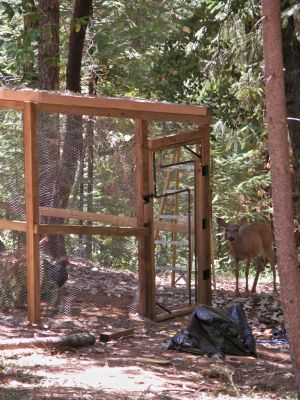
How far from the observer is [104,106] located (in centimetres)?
988

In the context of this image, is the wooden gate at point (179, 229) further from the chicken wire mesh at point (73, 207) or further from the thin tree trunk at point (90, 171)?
the thin tree trunk at point (90, 171)

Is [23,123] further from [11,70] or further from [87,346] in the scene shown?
[11,70]

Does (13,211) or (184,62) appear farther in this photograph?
(184,62)

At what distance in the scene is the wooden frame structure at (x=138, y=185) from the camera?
9484 mm

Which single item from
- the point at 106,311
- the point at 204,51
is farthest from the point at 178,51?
the point at 106,311

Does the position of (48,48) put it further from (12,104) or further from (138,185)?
(138,185)

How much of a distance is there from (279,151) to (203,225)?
535 centimetres

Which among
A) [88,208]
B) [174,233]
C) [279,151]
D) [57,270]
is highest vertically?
[279,151]

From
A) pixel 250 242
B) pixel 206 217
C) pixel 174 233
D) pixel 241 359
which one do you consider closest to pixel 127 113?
pixel 206 217

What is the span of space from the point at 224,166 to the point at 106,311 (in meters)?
8.57

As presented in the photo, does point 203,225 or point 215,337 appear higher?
point 203,225

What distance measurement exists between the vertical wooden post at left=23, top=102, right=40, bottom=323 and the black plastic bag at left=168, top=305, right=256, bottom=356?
5.98 ft

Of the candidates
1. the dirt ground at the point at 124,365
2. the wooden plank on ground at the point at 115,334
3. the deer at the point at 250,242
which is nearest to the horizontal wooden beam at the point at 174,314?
the dirt ground at the point at 124,365

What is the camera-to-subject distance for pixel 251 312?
1166 cm
